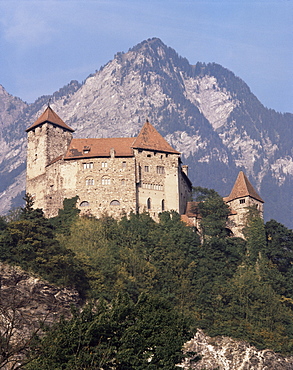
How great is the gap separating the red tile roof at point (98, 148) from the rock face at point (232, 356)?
94.5 feet

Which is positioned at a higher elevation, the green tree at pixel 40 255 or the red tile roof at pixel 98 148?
the red tile roof at pixel 98 148

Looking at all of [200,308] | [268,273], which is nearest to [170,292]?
[200,308]

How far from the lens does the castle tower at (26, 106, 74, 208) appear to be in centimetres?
9031

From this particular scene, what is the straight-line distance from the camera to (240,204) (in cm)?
9175

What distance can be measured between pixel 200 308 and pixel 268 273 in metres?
11.2

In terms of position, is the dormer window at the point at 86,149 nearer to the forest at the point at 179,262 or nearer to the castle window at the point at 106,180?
the castle window at the point at 106,180

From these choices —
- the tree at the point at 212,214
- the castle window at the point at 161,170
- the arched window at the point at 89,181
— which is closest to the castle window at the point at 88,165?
the arched window at the point at 89,181

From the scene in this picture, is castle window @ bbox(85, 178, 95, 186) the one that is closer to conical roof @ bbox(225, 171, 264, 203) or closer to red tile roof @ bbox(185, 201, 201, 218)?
red tile roof @ bbox(185, 201, 201, 218)

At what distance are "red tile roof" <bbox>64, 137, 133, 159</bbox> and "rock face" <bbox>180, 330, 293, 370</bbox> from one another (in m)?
28.8

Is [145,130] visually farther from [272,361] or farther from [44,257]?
[272,361]

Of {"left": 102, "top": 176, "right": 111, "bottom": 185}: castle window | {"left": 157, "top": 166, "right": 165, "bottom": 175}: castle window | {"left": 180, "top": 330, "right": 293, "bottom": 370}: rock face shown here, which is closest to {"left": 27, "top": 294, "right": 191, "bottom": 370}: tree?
{"left": 180, "top": 330, "right": 293, "bottom": 370}: rock face

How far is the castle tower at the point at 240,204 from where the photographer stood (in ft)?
292

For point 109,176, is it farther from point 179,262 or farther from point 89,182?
point 179,262

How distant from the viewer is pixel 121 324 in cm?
4100
